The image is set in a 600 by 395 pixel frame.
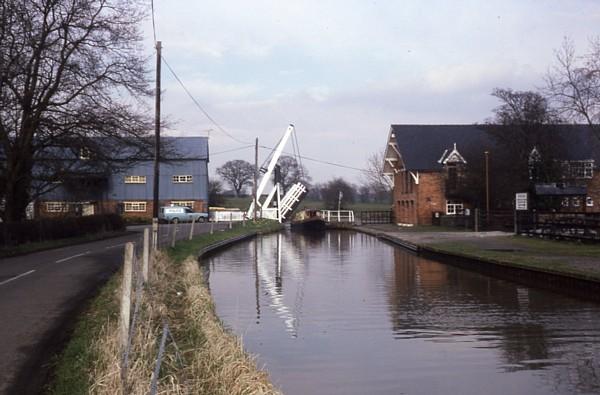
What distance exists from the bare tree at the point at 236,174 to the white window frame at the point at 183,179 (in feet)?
176

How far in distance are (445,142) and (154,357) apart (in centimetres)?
5853

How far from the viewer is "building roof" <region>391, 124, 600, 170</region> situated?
6009 cm

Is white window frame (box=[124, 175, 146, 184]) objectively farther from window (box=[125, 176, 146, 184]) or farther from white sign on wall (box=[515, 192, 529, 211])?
white sign on wall (box=[515, 192, 529, 211])

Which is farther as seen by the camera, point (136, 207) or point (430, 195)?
point (136, 207)

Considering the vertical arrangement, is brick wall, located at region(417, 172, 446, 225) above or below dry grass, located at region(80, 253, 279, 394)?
above

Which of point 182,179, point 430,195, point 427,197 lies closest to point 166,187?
point 182,179

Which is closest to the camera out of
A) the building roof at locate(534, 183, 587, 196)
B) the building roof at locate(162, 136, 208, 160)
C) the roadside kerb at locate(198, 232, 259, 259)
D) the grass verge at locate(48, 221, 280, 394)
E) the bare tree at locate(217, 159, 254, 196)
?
the grass verge at locate(48, 221, 280, 394)

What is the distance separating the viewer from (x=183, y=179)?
3071 inches

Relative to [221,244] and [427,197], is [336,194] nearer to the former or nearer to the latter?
[427,197]

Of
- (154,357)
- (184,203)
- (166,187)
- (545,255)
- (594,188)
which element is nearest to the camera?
(154,357)

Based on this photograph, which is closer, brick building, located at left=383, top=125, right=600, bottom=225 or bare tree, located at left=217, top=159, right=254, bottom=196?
brick building, located at left=383, top=125, right=600, bottom=225

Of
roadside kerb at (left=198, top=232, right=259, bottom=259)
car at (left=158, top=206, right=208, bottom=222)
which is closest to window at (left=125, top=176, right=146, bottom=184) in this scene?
car at (left=158, top=206, right=208, bottom=222)

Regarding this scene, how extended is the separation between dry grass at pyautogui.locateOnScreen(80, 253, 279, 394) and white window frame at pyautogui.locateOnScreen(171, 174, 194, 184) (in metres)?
65.3

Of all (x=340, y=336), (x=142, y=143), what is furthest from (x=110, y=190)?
(x=340, y=336)
